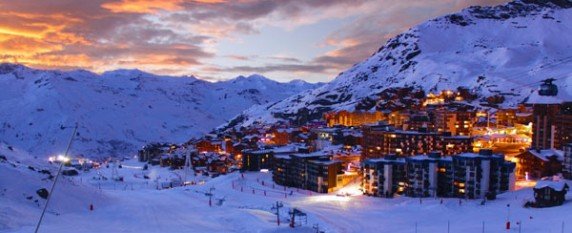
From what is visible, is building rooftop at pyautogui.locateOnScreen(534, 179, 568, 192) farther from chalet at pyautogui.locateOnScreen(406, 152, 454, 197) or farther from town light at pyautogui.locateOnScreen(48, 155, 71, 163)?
town light at pyautogui.locateOnScreen(48, 155, 71, 163)

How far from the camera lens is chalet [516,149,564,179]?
6078cm

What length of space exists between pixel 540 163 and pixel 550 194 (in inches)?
661

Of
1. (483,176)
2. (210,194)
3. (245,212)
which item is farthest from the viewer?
(210,194)

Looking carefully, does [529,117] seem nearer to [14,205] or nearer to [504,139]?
[504,139]

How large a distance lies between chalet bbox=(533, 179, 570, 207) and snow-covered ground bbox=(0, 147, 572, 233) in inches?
39.5

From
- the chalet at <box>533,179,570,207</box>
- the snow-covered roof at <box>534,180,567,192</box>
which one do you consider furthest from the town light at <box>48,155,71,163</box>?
the snow-covered roof at <box>534,180,567,192</box>

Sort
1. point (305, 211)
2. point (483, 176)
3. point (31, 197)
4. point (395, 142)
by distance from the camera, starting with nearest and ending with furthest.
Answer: point (31, 197), point (305, 211), point (483, 176), point (395, 142)

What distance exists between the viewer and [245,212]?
153ft

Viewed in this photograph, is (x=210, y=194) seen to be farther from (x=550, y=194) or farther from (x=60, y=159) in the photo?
(x=550, y=194)

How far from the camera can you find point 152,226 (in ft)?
127

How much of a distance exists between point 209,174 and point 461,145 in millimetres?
40679

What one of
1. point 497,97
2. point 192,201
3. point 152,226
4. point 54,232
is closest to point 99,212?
point 152,226

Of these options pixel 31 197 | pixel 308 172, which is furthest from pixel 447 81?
pixel 31 197

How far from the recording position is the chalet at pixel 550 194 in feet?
150
